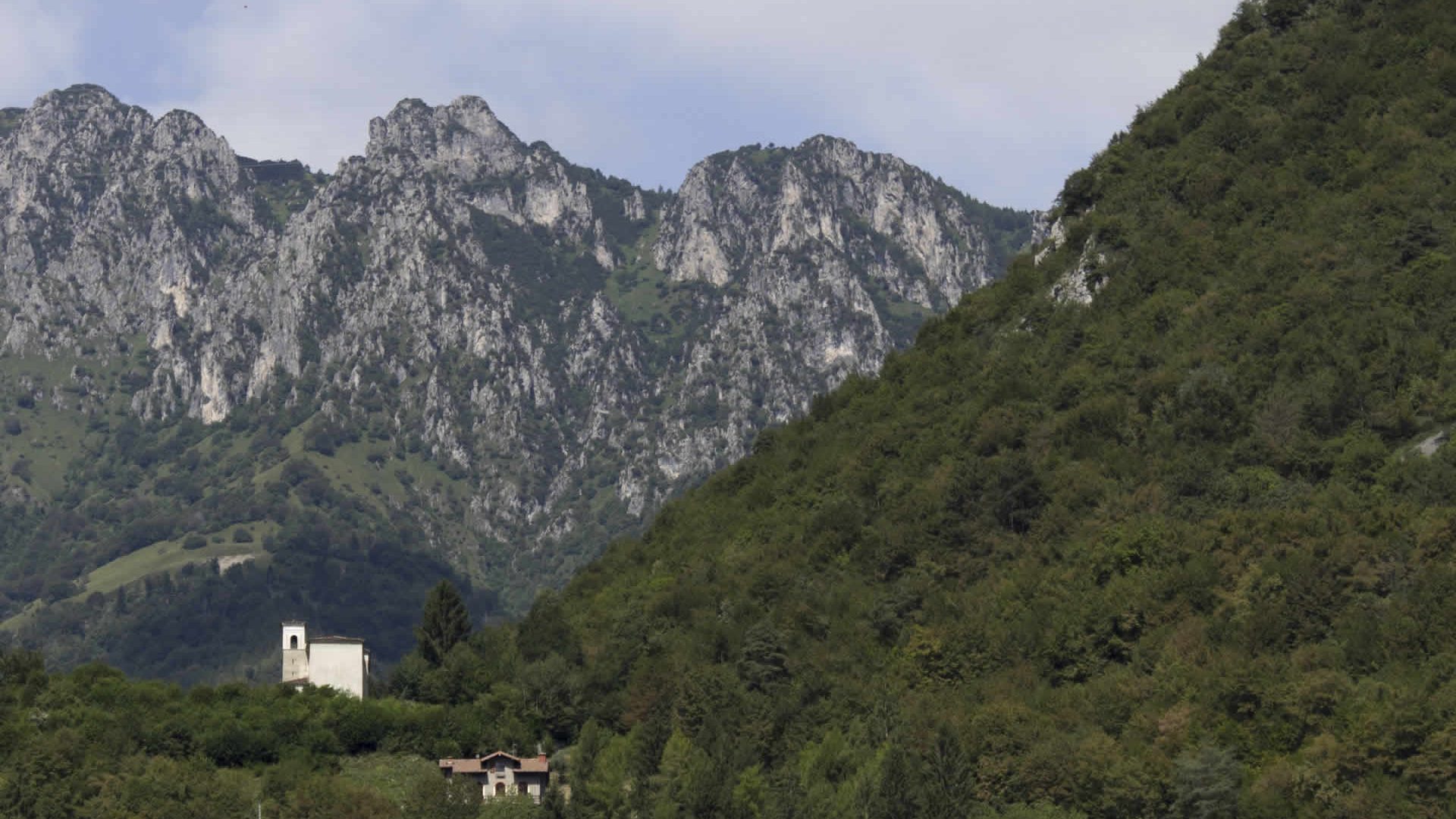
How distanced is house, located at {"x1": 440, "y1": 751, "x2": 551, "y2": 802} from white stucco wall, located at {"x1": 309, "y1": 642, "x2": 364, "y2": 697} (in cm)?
2301

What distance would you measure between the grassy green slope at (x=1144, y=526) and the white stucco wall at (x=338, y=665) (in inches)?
489

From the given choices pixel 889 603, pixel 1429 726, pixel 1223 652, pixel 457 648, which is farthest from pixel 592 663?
pixel 1429 726

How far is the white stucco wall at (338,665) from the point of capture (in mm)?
147625

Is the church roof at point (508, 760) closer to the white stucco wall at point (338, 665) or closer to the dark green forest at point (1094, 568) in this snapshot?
the dark green forest at point (1094, 568)

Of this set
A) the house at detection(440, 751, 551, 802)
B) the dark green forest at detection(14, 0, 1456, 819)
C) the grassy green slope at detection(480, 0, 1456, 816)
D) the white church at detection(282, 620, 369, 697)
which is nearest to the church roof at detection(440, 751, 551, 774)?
the house at detection(440, 751, 551, 802)

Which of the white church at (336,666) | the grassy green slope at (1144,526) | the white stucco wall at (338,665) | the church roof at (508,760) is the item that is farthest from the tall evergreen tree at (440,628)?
the church roof at (508,760)

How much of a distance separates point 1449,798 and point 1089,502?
1653 inches

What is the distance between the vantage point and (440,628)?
15025cm

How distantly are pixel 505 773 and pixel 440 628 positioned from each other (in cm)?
2676

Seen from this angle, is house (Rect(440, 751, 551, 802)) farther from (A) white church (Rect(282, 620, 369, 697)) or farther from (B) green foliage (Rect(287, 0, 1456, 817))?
(A) white church (Rect(282, 620, 369, 697))

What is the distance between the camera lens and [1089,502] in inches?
4978

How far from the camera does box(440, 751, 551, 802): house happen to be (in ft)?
407

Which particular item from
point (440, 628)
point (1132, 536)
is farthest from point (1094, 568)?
point (440, 628)

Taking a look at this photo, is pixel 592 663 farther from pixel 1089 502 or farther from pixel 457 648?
pixel 1089 502
